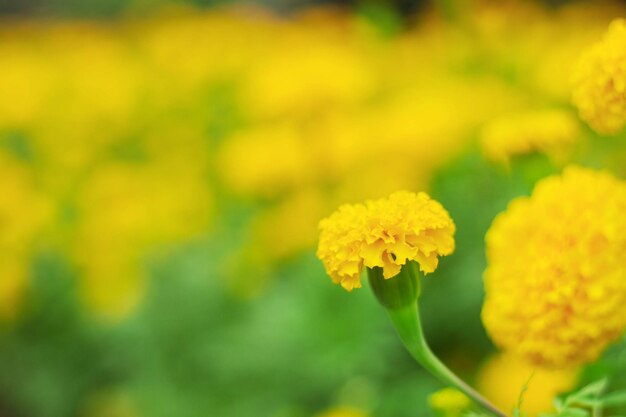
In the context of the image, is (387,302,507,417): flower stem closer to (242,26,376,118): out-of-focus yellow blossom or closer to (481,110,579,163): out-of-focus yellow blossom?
(481,110,579,163): out-of-focus yellow blossom

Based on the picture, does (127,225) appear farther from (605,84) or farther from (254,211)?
(605,84)

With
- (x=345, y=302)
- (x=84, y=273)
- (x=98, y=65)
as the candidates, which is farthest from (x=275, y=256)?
(x=98, y=65)

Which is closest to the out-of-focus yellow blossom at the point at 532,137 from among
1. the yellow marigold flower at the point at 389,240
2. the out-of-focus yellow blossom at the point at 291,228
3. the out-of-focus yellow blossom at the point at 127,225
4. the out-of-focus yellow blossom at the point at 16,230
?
the yellow marigold flower at the point at 389,240

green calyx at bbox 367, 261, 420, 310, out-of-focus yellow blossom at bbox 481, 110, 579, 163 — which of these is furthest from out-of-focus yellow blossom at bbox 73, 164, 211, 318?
green calyx at bbox 367, 261, 420, 310

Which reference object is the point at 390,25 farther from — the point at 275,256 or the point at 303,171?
the point at 275,256

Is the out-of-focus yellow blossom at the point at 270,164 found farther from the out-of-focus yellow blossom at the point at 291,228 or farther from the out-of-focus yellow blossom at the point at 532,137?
the out-of-focus yellow blossom at the point at 532,137
